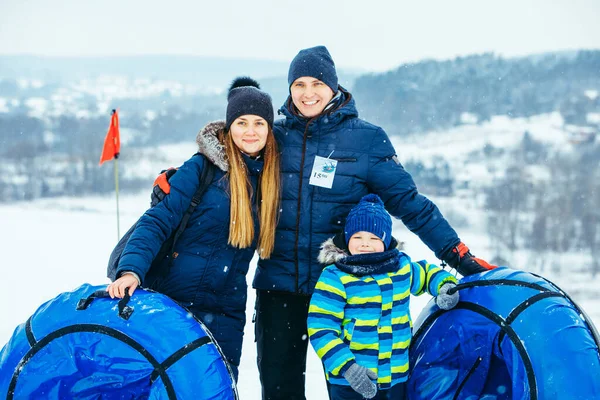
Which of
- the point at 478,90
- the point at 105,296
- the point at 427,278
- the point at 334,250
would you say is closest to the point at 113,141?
the point at 105,296

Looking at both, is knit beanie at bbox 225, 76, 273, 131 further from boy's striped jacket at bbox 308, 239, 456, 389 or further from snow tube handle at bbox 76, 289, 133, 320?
snow tube handle at bbox 76, 289, 133, 320

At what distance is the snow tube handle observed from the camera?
1965 millimetres

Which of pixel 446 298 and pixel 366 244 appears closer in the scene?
pixel 366 244

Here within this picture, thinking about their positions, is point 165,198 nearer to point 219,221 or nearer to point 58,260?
point 219,221

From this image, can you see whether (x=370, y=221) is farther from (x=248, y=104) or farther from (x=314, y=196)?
(x=248, y=104)

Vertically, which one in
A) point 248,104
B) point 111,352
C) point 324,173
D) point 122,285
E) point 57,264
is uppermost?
point 248,104

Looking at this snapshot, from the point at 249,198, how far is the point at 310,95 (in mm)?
489

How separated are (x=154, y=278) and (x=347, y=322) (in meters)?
0.74

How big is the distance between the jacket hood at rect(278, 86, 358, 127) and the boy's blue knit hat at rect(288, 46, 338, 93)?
0.07 metres

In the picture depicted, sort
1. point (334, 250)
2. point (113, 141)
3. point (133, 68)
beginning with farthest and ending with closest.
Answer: point (133, 68) → point (113, 141) → point (334, 250)

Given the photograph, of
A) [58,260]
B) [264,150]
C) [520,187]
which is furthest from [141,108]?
[264,150]

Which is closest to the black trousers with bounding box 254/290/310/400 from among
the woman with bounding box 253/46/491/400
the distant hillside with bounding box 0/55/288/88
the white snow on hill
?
the woman with bounding box 253/46/491/400

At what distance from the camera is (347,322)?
2109 millimetres

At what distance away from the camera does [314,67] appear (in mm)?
2432
